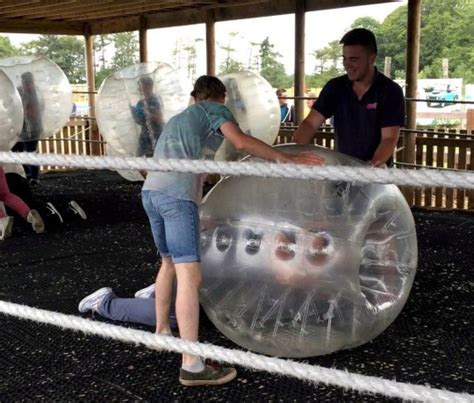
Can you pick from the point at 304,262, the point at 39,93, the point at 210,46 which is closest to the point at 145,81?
the point at 39,93

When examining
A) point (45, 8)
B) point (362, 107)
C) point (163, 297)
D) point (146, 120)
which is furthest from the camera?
point (45, 8)

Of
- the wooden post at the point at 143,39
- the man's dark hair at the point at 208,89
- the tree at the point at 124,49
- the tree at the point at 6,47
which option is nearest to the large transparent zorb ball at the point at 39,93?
the wooden post at the point at 143,39

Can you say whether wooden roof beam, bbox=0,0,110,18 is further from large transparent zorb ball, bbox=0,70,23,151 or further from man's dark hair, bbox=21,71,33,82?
large transparent zorb ball, bbox=0,70,23,151

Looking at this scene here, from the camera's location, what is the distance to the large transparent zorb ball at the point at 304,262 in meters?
2.10

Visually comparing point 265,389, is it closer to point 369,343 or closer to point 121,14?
point 369,343

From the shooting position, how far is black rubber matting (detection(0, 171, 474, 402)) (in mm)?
2184

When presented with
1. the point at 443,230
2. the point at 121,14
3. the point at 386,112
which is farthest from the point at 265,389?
the point at 121,14

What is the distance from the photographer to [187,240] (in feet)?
7.17

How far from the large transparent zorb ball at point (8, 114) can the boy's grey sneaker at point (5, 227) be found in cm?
54

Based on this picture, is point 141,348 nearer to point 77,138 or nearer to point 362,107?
point 362,107

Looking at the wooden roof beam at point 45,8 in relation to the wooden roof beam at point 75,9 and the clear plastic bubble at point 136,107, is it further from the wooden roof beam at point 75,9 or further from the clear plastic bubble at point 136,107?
the clear plastic bubble at point 136,107

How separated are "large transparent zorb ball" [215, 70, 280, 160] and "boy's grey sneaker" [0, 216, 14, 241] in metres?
2.15

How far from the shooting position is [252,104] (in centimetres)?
608

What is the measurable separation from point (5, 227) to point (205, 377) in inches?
121
